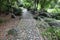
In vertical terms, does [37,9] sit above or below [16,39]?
below

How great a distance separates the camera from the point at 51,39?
661 cm

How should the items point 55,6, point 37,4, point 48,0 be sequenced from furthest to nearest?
point 55,6
point 37,4
point 48,0

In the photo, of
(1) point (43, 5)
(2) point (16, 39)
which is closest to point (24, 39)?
(2) point (16, 39)

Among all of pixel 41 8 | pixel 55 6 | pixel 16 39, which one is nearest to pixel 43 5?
pixel 41 8

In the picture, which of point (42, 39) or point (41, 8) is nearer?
point (42, 39)

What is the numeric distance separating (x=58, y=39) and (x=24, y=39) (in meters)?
2.06

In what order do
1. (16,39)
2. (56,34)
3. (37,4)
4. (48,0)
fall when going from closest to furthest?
(16,39) < (56,34) < (48,0) < (37,4)

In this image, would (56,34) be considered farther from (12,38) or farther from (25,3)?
(25,3)

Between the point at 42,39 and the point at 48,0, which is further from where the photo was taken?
the point at 48,0

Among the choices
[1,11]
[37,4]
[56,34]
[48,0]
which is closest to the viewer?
[56,34]

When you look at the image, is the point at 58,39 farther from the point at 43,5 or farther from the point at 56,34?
the point at 43,5

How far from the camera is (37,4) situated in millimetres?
20297

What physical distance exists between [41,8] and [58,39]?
43.8 feet

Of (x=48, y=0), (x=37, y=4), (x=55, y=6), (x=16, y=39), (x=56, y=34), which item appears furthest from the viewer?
(x=55, y=6)
